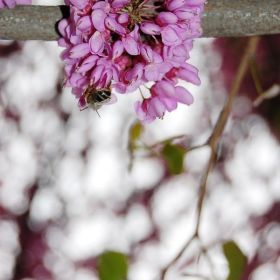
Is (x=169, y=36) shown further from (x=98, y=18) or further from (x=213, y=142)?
(x=213, y=142)

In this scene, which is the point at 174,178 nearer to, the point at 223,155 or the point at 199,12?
the point at 223,155

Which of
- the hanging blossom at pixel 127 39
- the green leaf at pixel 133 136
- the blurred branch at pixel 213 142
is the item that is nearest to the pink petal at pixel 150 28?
the hanging blossom at pixel 127 39

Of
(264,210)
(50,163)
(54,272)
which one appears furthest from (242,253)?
(54,272)

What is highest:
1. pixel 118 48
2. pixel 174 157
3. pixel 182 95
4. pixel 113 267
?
pixel 118 48

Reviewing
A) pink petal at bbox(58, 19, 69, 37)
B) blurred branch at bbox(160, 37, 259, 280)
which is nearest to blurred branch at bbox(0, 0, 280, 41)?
pink petal at bbox(58, 19, 69, 37)

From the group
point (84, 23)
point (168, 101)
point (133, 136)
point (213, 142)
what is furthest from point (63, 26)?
point (133, 136)

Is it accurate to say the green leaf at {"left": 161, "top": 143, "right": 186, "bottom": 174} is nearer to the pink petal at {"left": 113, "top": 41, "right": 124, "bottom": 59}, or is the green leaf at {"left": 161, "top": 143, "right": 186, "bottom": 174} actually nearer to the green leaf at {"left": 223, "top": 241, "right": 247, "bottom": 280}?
the green leaf at {"left": 223, "top": 241, "right": 247, "bottom": 280}
